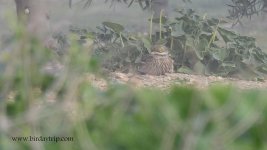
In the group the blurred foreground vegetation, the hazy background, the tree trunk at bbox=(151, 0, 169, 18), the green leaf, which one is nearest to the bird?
the green leaf

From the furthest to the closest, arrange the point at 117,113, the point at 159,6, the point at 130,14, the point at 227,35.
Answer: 1. the point at 130,14
2. the point at 159,6
3. the point at 227,35
4. the point at 117,113

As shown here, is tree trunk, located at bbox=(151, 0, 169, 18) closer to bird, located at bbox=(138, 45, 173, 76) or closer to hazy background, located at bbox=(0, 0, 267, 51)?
bird, located at bbox=(138, 45, 173, 76)

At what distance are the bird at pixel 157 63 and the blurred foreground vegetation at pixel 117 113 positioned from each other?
7.40 meters

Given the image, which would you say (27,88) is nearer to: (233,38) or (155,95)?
(155,95)

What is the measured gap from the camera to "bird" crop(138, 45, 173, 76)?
8953 millimetres

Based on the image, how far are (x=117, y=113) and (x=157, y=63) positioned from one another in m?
7.50

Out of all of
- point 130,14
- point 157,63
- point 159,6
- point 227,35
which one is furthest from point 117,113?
point 130,14

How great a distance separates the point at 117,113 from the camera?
1.46 m

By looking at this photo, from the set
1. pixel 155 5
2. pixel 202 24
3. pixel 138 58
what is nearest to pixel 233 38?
pixel 202 24

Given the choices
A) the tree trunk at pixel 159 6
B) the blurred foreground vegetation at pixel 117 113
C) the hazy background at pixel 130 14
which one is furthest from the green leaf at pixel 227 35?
the hazy background at pixel 130 14

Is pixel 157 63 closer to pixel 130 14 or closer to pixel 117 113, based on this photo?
pixel 117 113

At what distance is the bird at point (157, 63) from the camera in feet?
29.4

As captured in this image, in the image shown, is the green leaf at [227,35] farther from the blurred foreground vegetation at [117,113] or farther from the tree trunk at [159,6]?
the blurred foreground vegetation at [117,113]

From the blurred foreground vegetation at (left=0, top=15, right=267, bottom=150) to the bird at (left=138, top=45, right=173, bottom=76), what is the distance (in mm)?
7399
